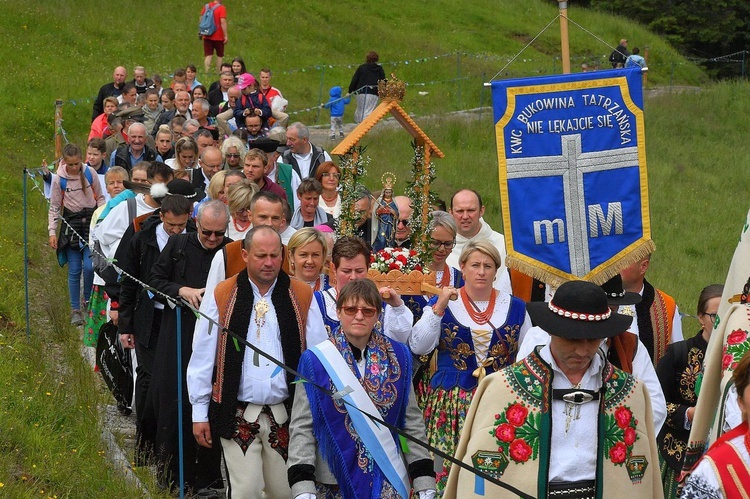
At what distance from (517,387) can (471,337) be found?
6.86 ft

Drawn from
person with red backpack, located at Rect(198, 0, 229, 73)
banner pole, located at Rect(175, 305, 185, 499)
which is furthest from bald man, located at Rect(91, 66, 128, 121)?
banner pole, located at Rect(175, 305, 185, 499)

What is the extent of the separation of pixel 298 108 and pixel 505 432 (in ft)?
76.7

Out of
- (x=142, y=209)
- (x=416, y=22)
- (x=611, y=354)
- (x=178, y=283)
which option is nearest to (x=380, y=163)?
(x=142, y=209)

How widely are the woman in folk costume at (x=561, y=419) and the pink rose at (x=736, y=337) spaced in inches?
28.4

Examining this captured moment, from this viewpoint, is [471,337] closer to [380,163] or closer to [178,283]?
[178,283]

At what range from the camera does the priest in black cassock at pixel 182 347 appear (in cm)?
814

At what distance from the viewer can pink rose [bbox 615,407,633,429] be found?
5.07 meters

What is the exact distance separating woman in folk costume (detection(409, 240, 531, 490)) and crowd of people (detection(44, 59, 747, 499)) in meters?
0.01

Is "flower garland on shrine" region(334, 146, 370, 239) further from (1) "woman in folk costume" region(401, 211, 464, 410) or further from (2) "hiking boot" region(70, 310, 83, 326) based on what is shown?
(2) "hiking boot" region(70, 310, 83, 326)

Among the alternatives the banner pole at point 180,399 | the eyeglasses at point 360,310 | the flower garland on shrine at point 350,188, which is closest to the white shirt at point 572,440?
the eyeglasses at point 360,310

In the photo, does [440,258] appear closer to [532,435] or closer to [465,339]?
[465,339]

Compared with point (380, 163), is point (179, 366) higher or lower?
lower

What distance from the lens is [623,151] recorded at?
8.03 m

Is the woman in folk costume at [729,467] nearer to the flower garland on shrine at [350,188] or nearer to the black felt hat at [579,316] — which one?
the black felt hat at [579,316]
